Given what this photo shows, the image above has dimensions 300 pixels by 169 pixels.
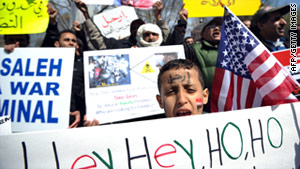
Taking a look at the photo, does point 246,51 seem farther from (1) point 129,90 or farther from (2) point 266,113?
(1) point 129,90

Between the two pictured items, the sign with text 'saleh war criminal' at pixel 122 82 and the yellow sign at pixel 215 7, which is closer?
the sign with text 'saleh war criminal' at pixel 122 82

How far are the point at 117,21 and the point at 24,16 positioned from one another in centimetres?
129

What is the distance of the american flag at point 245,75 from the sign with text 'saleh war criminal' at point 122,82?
1247mm

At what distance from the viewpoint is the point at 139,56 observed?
339 cm

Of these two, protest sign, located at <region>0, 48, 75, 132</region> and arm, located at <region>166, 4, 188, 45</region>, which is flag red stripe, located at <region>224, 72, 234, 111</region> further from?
protest sign, located at <region>0, 48, 75, 132</region>

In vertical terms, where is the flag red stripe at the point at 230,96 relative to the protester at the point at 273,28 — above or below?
below

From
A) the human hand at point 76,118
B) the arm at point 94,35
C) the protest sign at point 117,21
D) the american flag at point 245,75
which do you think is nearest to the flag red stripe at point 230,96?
the american flag at point 245,75

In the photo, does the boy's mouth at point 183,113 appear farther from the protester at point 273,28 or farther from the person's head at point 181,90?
the protester at point 273,28

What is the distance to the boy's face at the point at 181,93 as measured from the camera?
175 cm

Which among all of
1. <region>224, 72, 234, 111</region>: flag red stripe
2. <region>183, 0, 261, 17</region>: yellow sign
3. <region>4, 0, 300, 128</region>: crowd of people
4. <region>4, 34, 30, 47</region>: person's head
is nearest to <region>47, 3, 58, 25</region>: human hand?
<region>4, 0, 300, 128</region>: crowd of people

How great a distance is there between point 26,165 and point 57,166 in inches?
5.0

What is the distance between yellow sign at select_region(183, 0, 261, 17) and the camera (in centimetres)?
375

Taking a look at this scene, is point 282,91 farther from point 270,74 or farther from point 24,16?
point 24,16

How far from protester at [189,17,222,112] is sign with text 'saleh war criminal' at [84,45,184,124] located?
0.82 feet
